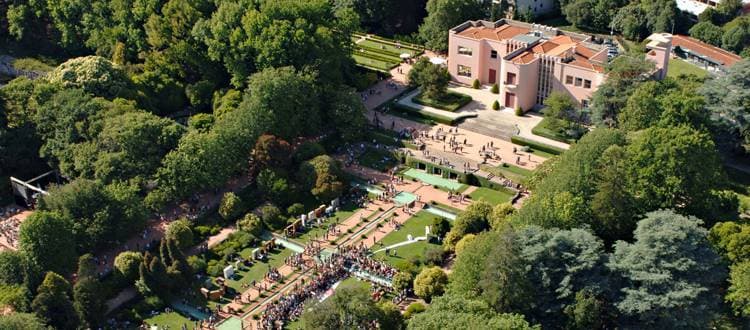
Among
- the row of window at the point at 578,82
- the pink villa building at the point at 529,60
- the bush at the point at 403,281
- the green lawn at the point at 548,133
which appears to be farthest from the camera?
the pink villa building at the point at 529,60

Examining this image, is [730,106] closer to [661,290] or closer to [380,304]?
[661,290]

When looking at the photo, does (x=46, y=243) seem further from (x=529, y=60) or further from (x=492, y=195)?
(x=529, y=60)

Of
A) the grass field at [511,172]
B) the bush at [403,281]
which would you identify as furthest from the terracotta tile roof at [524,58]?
the bush at [403,281]

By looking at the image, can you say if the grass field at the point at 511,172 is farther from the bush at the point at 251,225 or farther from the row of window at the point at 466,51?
the bush at the point at 251,225

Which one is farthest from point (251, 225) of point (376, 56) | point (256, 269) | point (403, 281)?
point (376, 56)

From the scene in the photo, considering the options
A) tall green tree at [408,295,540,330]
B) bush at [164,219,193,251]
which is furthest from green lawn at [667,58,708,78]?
bush at [164,219,193,251]
